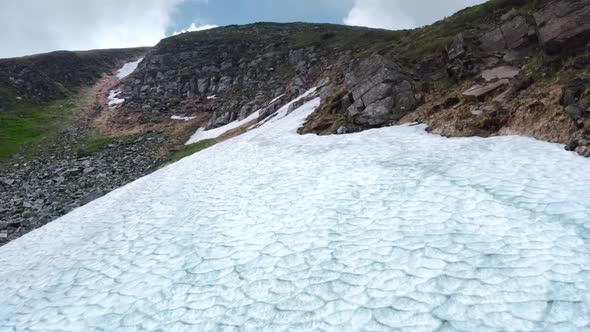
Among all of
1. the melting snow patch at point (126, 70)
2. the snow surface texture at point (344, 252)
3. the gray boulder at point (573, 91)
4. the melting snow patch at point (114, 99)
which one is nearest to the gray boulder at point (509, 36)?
the gray boulder at point (573, 91)

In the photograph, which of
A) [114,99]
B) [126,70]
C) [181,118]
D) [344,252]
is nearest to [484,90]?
[344,252]

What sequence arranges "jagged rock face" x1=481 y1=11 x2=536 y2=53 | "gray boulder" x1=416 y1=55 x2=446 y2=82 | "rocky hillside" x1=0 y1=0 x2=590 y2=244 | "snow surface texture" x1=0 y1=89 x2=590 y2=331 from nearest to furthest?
"snow surface texture" x1=0 y1=89 x2=590 y2=331 → "rocky hillside" x1=0 y1=0 x2=590 y2=244 → "jagged rock face" x1=481 y1=11 x2=536 y2=53 → "gray boulder" x1=416 y1=55 x2=446 y2=82

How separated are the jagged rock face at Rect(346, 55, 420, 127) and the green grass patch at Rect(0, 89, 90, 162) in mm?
39208

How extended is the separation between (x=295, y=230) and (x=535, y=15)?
2021 cm

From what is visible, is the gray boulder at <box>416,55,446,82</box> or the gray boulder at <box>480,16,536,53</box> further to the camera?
the gray boulder at <box>416,55,446,82</box>

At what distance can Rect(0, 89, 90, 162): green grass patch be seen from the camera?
A: 4625cm

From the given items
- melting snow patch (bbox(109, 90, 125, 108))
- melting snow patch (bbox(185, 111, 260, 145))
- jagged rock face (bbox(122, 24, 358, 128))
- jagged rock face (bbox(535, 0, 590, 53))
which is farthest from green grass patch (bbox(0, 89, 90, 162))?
jagged rock face (bbox(535, 0, 590, 53))

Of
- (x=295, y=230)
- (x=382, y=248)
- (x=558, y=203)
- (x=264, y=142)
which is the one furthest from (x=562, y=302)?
(x=264, y=142)

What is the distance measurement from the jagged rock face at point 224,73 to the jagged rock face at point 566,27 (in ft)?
91.7

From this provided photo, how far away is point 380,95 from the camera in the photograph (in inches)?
890

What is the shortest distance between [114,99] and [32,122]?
14.0m

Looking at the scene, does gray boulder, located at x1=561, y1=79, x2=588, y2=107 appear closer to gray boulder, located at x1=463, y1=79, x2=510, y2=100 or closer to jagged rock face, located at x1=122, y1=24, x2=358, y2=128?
gray boulder, located at x1=463, y1=79, x2=510, y2=100

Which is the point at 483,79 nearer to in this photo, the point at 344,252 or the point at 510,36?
the point at 510,36

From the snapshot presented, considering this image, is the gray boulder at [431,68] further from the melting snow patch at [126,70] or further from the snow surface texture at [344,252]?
the melting snow patch at [126,70]
